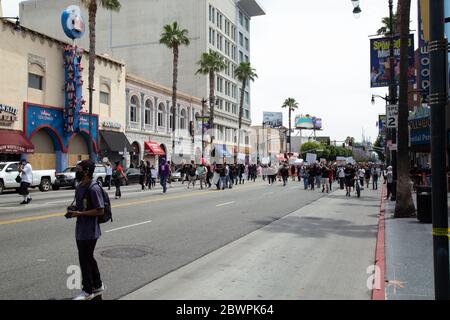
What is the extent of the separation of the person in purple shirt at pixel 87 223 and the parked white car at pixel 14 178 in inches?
842

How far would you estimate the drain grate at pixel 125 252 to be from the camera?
8130 millimetres

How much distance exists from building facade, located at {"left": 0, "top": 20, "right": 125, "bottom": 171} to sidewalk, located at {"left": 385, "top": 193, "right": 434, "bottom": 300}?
26.3 m

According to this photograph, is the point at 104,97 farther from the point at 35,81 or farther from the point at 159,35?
the point at 159,35

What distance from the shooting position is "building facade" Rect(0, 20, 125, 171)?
3098 centimetres

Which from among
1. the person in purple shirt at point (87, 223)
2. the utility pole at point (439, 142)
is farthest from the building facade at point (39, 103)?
the utility pole at point (439, 142)

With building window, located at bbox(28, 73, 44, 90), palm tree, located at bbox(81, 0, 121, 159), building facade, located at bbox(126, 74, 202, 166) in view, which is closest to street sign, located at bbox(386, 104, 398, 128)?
palm tree, located at bbox(81, 0, 121, 159)

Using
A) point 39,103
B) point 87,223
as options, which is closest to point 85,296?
point 87,223

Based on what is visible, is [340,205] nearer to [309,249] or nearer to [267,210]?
[267,210]

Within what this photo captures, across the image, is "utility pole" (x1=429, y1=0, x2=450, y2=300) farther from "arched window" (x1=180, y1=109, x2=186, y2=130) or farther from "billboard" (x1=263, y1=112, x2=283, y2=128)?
"billboard" (x1=263, y1=112, x2=283, y2=128)

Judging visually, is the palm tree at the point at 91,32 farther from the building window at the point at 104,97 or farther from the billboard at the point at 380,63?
the billboard at the point at 380,63
